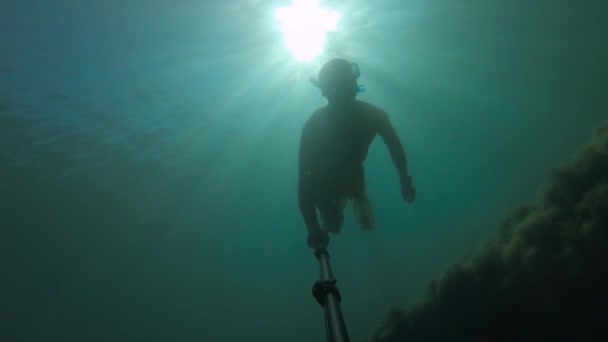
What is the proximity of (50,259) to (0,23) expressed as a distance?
43.3 meters

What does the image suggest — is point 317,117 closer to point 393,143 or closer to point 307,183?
point 307,183

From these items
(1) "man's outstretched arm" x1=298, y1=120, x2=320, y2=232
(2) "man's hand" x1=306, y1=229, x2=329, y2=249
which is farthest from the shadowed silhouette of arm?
(2) "man's hand" x1=306, y1=229, x2=329, y2=249

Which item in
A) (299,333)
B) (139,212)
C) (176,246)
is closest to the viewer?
(139,212)

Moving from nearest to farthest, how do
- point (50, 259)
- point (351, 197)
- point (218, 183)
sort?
1. point (351, 197)
2. point (218, 183)
3. point (50, 259)

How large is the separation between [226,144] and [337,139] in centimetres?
2171

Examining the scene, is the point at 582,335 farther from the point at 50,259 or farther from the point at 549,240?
the point at 50,259

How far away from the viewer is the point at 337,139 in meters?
3.98

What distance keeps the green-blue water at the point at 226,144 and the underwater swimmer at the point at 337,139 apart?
279 cm

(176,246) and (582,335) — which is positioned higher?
(176,246)

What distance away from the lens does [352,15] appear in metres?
14.2

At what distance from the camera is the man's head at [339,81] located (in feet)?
12.6

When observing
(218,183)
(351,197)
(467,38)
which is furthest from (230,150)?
(351,197)

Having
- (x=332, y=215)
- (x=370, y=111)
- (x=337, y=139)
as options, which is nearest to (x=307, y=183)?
(x=337, y=139)

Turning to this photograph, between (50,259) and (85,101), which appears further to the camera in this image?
(50,259)
